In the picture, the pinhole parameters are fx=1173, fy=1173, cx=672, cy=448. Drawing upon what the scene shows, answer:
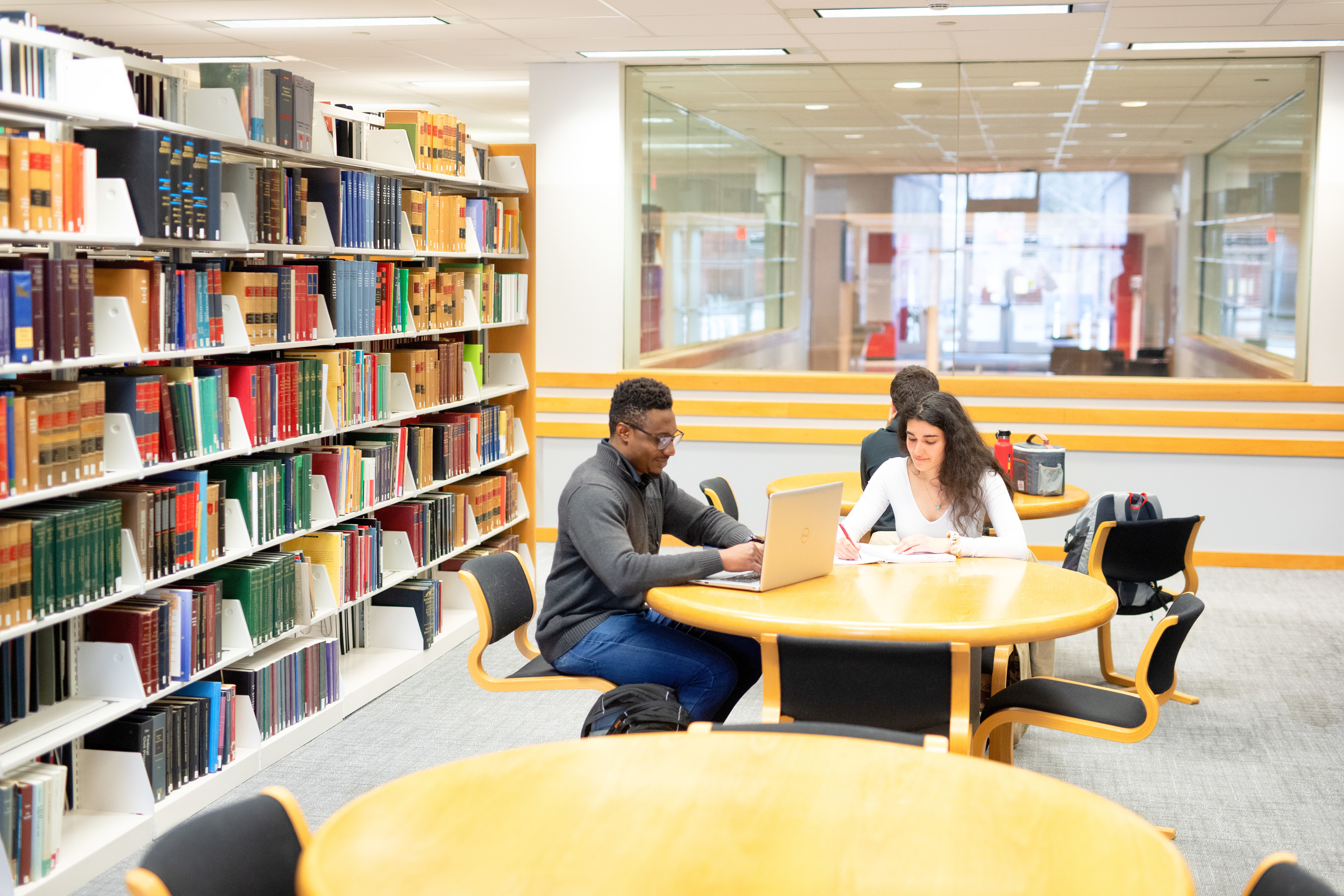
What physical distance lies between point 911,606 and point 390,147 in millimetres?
3193

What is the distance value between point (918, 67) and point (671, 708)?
17.5 ft

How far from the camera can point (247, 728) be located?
12.9 feet

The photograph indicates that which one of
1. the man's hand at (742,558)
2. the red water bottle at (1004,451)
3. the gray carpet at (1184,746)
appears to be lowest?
the gray carpet at (1184,746)

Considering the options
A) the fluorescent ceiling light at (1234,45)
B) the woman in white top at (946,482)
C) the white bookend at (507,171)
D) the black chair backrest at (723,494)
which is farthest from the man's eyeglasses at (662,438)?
the fluorescent ceiling light at (1234,45)

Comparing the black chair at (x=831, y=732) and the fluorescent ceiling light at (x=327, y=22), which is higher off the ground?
the fluorescent ceiling light at (x=327, y=22)

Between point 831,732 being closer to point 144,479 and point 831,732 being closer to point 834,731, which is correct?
point 834,731

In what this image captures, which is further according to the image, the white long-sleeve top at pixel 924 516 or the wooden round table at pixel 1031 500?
the wooden round table at pixel 1031 500

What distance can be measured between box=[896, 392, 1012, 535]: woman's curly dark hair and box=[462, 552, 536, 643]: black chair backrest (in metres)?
1.38

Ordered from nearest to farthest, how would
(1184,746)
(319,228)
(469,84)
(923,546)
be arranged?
1. (923,546)
2. (1184,746)
3. (319,228)
4. (469,84)

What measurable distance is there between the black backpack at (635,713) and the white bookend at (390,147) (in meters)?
2.78

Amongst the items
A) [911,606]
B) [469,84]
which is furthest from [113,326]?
[469,84]

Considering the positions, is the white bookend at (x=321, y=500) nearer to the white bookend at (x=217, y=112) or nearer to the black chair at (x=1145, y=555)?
the white bookend at (x=217, y=112)

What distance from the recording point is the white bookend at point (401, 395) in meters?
5.02

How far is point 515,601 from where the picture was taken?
346cm
